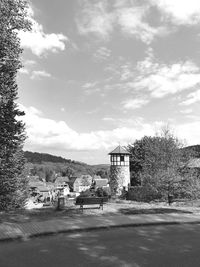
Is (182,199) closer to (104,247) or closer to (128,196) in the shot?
(128,196)

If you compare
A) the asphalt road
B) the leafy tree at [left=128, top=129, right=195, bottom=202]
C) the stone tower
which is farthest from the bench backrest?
the stone tower

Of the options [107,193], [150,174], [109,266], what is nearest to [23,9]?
[109,266]

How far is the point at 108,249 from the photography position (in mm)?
9328

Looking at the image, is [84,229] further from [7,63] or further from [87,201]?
[7,63]

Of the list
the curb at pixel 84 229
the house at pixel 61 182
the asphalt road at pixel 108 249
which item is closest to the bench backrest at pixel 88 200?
the curb at pixel 84 229

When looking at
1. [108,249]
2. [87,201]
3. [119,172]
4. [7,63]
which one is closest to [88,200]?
[87,201]

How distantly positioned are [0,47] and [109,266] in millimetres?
12956

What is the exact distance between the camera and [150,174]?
27.5 metres

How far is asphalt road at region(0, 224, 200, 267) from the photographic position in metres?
8.02

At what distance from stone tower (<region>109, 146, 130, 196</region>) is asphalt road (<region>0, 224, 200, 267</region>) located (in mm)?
29709

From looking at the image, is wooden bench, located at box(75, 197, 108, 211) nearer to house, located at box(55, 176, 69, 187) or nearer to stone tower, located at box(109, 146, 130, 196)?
stone tower, located at box(109, 146, 130, 196)

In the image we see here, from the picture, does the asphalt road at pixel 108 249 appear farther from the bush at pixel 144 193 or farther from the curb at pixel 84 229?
the bush at pixel 144 193

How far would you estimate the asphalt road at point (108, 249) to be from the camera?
8023mm

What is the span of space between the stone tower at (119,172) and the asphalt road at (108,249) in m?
29.7
